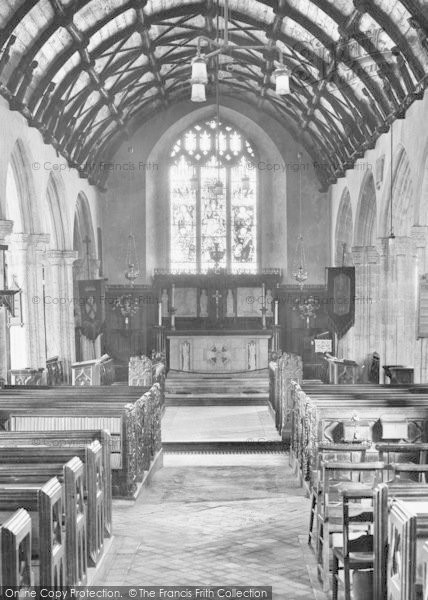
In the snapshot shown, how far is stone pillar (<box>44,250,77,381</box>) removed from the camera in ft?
62.5

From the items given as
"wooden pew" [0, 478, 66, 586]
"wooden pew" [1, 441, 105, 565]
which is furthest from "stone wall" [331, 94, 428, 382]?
"wooden pew" [0, 478, 66, 586]

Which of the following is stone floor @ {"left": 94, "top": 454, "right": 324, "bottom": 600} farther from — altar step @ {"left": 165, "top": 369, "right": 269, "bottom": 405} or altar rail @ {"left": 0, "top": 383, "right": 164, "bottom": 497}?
altar step @ {"left": 165, "top": 369, "right": 269, "bottom": 405}

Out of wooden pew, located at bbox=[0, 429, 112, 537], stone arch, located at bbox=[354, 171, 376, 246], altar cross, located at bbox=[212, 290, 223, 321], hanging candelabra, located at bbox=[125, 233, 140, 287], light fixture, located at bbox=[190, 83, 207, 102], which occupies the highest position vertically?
light fixture, located at bbox=[190, 83, 207, 102]

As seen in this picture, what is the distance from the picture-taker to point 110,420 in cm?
947

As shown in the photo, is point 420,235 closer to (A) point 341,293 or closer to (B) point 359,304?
(A) point 341,293

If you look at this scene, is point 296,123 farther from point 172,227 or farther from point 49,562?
point 49,562

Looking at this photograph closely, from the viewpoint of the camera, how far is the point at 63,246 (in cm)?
1956

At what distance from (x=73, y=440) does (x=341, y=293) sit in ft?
39.1

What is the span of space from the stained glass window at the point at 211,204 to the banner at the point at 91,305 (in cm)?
524

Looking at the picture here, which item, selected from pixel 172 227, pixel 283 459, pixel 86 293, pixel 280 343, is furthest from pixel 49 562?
pixel 172 227

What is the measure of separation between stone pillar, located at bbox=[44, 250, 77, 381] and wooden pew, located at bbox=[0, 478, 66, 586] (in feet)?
46.7

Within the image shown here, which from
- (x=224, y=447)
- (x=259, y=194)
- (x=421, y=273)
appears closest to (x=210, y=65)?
(x=259, y=194)

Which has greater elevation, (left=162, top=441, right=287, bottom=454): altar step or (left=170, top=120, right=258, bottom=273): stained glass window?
(left=170, top=120, right=258, bottom=273): stained glass window

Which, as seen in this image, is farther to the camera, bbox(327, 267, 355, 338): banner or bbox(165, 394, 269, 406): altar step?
bbox(165, 394, 269, 406): altar step
